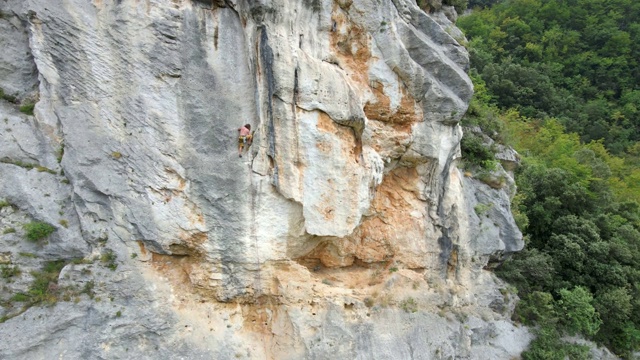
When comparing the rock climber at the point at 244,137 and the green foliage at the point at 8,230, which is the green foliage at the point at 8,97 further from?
the rock climber at the point at 244,137

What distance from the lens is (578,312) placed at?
11898 millimetres

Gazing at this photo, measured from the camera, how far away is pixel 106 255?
720cm

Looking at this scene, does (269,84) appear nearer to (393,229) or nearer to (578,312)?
(393,229)

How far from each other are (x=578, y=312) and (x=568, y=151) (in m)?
11.4

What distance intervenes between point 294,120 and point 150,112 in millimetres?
3091

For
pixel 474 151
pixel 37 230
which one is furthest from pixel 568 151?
pixel 37 230

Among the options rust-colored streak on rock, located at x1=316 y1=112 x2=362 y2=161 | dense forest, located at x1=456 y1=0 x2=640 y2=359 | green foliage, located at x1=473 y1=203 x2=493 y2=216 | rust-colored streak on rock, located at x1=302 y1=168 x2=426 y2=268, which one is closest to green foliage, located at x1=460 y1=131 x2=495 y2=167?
dense forest, located at x1=456 y1=0 x2=640 y2=359

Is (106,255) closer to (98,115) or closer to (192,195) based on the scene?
(192,195)

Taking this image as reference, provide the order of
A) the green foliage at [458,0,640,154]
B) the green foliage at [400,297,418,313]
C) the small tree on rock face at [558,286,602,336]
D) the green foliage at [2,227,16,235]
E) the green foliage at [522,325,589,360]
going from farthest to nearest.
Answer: the green foliage at [458,0,640,154], the small tree on rock face at [558,286,602,336], the green foliage at [522,325,589,360], the green foliage at [400,297,418,313], the green foliage at [2,227,16,235]

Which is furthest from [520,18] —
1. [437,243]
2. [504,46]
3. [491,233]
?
[437,243]

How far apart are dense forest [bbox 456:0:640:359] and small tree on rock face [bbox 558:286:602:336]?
3 centimetres

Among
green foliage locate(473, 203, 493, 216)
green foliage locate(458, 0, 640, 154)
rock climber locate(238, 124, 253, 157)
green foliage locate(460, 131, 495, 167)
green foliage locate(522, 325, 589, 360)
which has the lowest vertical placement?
green foliage locate(522, 325, 589, 360)

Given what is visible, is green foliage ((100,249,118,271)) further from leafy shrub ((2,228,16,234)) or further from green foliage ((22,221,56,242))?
leafy shrub ((2,228,16,234))

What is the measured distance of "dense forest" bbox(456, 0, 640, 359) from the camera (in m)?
12.6
